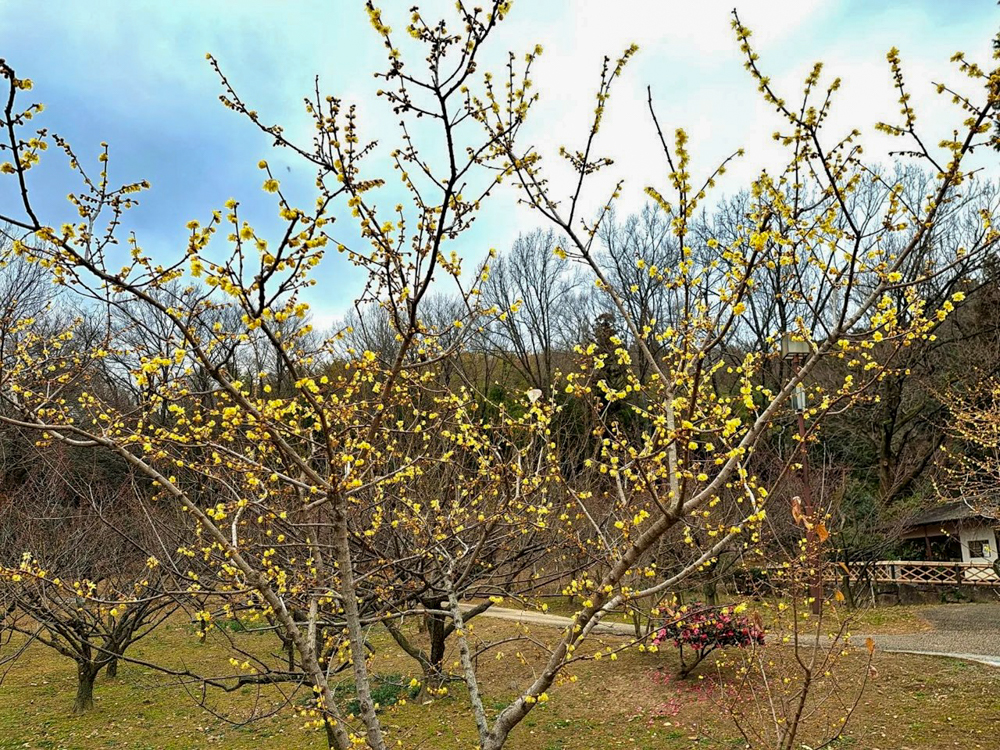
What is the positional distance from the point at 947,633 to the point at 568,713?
7495 mm

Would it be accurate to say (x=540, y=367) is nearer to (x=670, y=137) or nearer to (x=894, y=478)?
(x=894, y=478)

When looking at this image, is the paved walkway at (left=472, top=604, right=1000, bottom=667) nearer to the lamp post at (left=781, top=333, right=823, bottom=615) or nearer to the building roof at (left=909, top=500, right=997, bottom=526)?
the building roof at (left=909, top=500, right=997, bottom=526)

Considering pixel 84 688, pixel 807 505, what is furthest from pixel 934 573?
pixel 84 688

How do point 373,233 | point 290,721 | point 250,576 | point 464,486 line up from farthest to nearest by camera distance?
point 290,721, point 464,486, point 250,576, point 373,233

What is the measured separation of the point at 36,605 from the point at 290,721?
3.69 metres

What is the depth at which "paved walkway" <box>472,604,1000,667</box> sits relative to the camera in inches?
400

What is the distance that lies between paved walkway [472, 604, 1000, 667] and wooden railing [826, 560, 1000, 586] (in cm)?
88

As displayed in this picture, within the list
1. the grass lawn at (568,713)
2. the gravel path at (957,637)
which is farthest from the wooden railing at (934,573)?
the grass lawn at (568,713)

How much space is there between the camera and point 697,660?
31.9 feet

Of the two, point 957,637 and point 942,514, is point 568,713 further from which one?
point 942,514

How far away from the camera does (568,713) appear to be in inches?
357

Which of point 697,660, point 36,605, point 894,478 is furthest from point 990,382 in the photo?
point 36,605

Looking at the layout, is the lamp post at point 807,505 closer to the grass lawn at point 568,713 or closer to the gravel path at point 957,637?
the grass lawn at point 568,713

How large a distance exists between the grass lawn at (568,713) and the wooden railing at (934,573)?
7190mm
